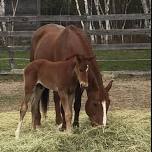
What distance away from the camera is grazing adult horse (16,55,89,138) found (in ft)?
16.9

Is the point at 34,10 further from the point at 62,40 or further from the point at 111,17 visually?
the point at 62,40

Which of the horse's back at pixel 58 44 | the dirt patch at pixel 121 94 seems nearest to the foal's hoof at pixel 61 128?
the horse's back at pixel 58 44

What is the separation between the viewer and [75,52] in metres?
5.72

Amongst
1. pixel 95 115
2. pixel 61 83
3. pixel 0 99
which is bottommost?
pixel 0 99

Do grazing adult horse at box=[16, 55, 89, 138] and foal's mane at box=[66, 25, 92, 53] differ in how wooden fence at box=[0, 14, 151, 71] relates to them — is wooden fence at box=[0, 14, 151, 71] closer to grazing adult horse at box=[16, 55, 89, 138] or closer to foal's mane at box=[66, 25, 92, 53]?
foal's mane at box=[66, 25, 92, 53]

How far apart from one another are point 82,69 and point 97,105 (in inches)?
20.3

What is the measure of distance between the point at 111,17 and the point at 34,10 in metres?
7.39

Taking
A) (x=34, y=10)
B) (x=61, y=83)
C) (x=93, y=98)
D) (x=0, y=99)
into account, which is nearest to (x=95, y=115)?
(x=93, y=98)

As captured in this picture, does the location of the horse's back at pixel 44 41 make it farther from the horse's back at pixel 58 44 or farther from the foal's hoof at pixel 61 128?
the foal's hoof at pixel 61 128

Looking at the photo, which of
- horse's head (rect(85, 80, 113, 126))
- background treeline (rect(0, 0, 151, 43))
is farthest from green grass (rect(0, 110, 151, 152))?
background treeline (rect(0, 0, 151, 43))

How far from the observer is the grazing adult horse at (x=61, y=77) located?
5152 mm

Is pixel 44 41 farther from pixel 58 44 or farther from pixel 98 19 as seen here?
pixel 98 19

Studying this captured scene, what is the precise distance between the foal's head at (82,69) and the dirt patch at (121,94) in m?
3.06

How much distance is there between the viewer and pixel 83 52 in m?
5.66
